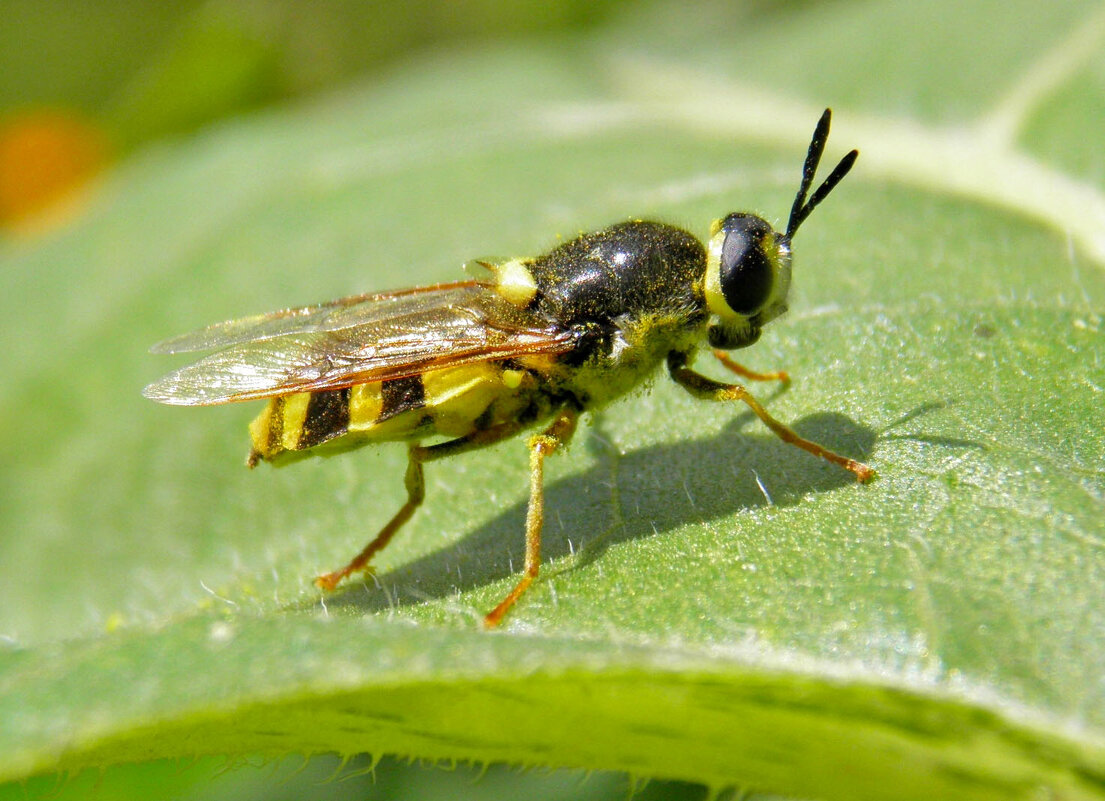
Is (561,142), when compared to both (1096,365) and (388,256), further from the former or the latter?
(1096,365)

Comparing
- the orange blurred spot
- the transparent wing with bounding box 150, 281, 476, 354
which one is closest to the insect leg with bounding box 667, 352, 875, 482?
the transparent wing with bounding box 150, 281, 476, 354

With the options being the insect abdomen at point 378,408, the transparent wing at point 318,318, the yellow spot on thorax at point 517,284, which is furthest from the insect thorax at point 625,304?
the transparent wing at point 318,318

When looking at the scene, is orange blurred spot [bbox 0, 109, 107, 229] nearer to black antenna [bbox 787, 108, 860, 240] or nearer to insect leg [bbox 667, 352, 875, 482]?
insect leg [bbox 667, 352, 875, 482]

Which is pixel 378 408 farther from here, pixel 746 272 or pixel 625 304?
pixel 746 272

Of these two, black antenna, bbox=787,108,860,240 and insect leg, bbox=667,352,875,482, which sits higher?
black antenna, bbox=787,108,860,240

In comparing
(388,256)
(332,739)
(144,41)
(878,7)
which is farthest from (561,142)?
(144,41)

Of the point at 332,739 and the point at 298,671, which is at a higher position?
the point at 298,671
